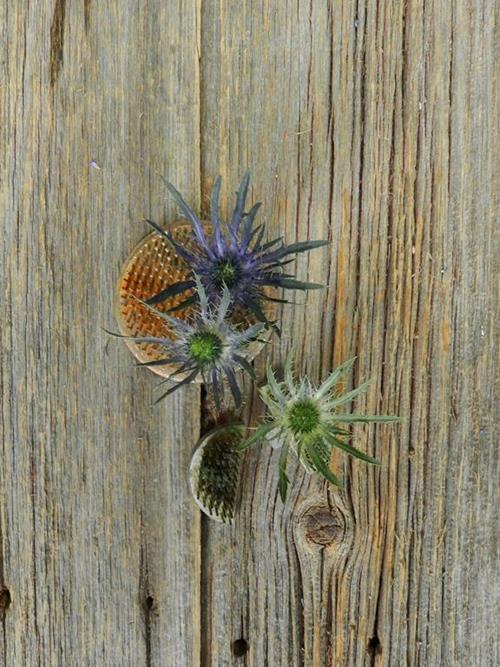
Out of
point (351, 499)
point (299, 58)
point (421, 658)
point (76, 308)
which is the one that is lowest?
point (421, 658)

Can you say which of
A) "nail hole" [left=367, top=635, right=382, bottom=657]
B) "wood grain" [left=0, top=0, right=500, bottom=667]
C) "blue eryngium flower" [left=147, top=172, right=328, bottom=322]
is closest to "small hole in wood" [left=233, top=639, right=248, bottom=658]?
"wood grain" [left=0, top=0, right=500, bottom=667]

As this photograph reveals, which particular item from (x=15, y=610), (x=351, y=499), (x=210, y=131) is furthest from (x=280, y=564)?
(x=210, y=131)

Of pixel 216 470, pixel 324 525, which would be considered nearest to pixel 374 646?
pixel 324 525

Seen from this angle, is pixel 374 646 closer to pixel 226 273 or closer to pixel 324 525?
pixel 324 525

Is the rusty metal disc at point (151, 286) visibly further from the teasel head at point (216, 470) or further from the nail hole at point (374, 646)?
the nail hole at point (374, 646)

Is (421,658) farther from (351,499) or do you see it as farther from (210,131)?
(210,131)
